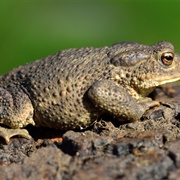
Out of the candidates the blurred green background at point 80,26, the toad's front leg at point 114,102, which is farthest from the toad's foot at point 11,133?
the blurred green background at point 80,26

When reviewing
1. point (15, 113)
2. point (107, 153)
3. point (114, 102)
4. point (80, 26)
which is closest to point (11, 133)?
point (15, 113)

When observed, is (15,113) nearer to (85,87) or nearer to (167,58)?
(85,87)

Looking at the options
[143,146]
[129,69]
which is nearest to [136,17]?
[129,69]

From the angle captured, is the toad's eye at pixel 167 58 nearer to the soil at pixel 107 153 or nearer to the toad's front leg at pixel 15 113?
the soil at pixel 107 153

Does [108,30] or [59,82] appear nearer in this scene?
[59,82]

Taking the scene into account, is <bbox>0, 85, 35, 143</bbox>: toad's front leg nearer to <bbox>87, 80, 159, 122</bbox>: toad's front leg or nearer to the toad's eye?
<bbox>87, 80, 159, 122</bbox>: toad's front leg

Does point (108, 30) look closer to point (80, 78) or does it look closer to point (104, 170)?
point (80, 78)
